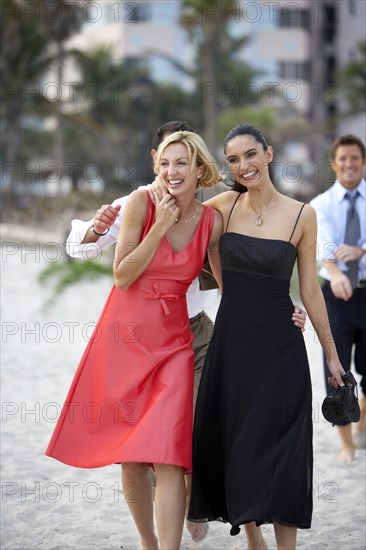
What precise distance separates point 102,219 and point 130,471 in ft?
3.51

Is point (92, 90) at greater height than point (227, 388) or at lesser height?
greater

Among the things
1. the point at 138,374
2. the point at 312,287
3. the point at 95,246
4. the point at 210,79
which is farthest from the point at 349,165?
the point at 210,79

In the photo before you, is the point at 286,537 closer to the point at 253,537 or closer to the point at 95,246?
the point at 253,537

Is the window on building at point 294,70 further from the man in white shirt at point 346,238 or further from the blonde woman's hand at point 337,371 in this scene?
the blonde woman's hand at point 337,371

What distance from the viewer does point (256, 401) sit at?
3430 mm

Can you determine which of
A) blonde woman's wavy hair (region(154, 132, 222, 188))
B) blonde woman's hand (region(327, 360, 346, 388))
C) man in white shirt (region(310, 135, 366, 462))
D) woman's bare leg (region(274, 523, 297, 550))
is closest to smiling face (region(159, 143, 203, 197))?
blonde woman's wavy hair (region(154, 132, 222, 188))

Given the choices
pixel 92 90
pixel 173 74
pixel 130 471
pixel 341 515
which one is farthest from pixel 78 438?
pixel 173 74

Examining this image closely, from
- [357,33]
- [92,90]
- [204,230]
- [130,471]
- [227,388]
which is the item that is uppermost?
[357,33]

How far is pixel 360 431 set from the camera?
587 centimetres

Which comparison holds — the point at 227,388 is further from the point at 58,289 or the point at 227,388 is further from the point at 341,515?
the point at 58,289

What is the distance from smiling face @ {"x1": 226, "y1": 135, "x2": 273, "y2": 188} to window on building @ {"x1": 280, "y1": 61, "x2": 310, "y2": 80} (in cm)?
3939

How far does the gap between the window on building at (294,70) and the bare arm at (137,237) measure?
130ft

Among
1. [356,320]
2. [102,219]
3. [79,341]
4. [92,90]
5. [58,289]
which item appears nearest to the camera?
[102,219]

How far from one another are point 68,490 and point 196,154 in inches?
97.4
